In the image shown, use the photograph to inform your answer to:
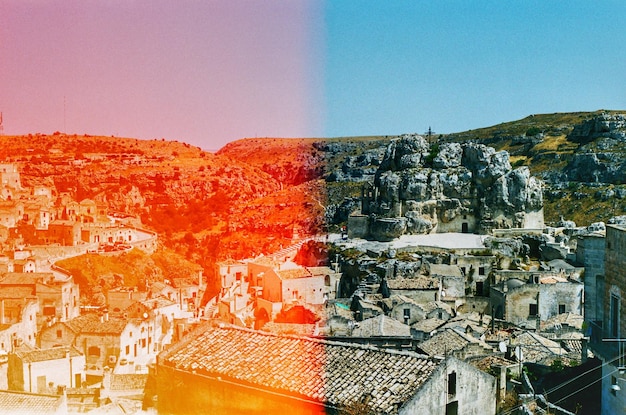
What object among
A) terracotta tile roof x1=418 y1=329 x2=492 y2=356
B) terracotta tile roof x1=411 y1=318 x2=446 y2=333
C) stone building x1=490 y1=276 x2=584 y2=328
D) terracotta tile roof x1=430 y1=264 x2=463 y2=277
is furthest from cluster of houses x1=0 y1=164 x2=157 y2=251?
terracotta tile roof x1=418 y1=329 x2=492 y2=356

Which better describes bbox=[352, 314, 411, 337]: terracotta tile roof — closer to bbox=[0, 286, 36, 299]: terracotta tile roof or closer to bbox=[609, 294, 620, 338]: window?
bbox=[609, 294, 620, 338]: window

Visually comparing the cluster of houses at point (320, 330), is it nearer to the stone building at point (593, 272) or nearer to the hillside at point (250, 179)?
the stone building at point (593, 272)

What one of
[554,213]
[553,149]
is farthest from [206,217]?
[553,149]

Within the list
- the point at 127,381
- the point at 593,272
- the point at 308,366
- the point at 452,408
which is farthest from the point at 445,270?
the point at 308,366

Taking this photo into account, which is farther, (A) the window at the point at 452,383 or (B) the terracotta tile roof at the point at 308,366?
(A) the window at the point at 452,383

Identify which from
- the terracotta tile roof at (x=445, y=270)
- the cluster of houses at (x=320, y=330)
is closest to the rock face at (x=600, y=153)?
the cluster of houses at (x=320, y=330)
